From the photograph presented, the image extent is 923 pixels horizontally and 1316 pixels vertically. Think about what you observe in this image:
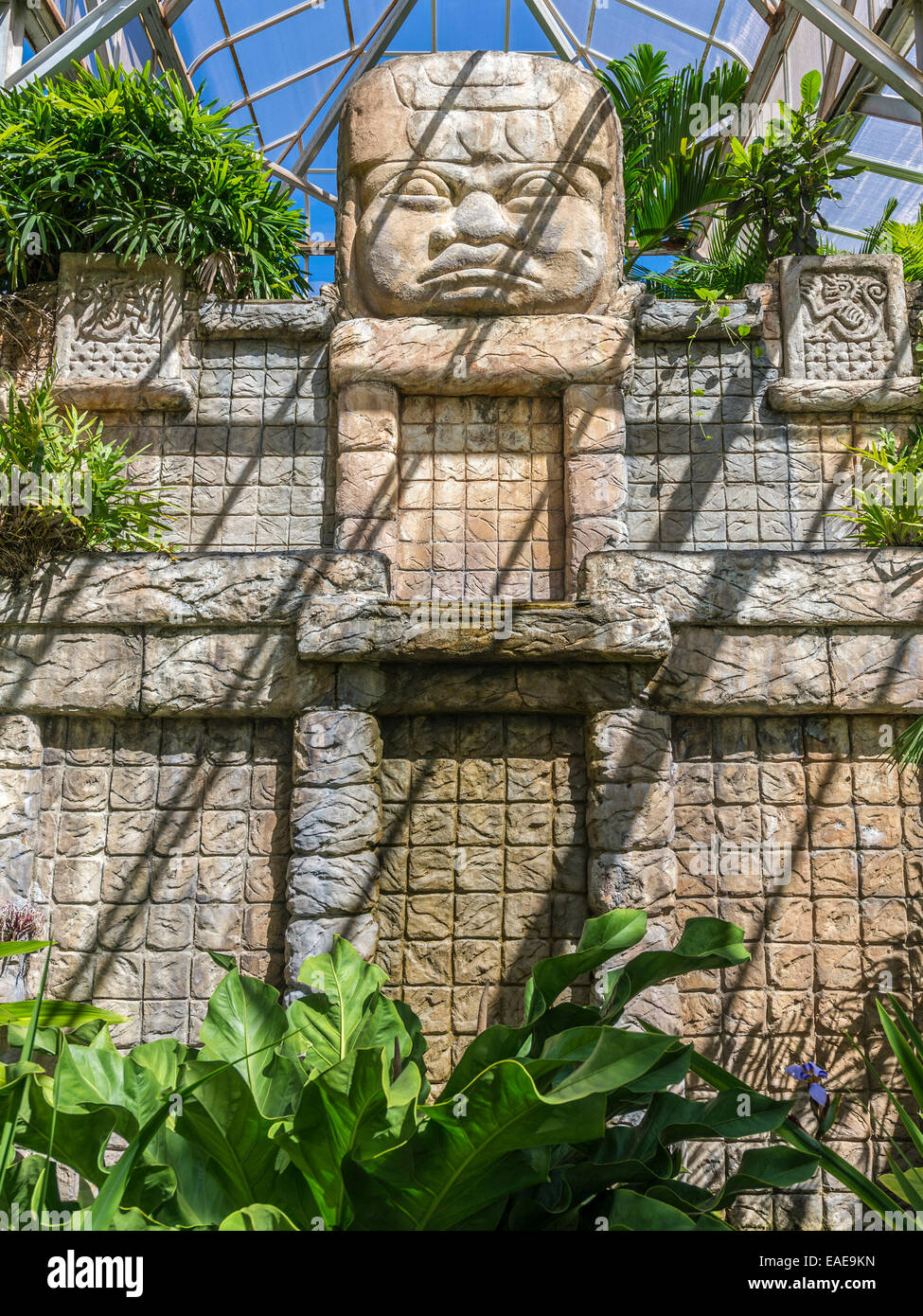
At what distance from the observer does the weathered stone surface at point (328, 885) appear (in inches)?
167

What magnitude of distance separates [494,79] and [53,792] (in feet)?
16.0

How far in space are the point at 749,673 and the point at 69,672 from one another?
2839 mm

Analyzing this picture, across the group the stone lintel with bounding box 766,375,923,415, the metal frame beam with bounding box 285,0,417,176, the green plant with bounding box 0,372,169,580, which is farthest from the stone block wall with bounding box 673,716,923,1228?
the metal frame beam with bounding box 285,0,417,176

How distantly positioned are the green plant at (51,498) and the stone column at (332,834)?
1336 millimetres

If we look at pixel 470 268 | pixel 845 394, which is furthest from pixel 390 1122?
pixel 845 394

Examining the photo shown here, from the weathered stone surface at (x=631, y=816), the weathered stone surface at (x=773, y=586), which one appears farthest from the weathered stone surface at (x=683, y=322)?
the weathered stone surface at (x=631, y=816)

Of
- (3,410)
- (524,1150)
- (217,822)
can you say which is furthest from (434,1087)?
(3,410)

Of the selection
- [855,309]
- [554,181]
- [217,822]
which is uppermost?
[554,181]

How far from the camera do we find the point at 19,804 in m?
4.36

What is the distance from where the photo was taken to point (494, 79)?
644cm

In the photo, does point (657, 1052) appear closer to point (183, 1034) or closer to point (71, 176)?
point (183, 1034)

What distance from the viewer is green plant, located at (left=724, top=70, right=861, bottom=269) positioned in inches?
Answer: 272

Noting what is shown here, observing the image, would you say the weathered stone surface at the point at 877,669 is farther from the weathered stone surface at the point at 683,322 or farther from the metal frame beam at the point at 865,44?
the metal frame beam at the point at 865,44

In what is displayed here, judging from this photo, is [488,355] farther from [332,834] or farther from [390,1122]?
[390,1122]
